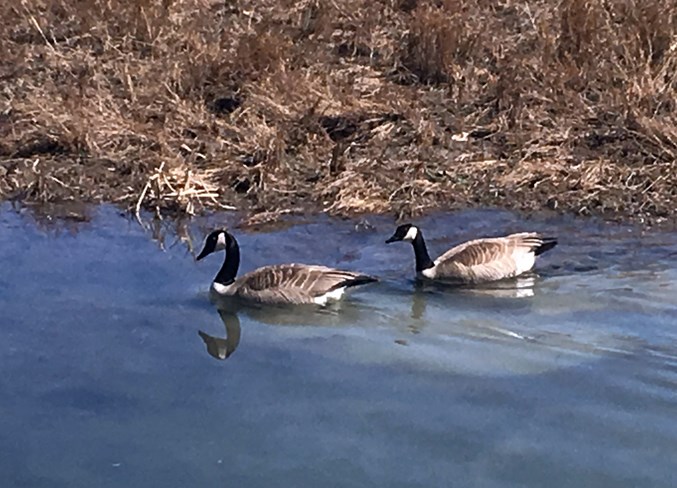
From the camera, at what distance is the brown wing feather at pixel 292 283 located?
8.59 meters

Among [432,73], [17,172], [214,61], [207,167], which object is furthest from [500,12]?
[17,172]

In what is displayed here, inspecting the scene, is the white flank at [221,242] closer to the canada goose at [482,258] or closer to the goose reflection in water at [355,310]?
the goose reflection in water at [355,310]

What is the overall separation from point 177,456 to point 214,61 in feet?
25.5

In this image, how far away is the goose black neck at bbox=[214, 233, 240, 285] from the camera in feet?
29.2

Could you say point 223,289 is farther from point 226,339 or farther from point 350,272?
point 350,272

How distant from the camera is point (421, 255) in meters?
9.18

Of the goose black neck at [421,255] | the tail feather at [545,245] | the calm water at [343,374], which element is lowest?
the calm water at [343,374]

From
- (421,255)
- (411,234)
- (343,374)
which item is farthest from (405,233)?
(343,374)

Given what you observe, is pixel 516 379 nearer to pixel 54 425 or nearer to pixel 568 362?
pixel 568 362

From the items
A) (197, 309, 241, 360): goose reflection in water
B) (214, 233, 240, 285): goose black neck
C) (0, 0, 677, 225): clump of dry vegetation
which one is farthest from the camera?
(0, 0, 677, 225): clump of dry vegetation

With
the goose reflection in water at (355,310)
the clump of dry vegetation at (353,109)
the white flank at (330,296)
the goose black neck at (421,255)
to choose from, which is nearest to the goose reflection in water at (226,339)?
the goose reflection in water at (355,310)

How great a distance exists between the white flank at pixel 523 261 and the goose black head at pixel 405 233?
30.8 inches

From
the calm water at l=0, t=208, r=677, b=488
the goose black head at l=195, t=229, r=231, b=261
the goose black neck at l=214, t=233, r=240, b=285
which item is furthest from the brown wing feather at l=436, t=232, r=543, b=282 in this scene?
the goose black head at l=195, t=229, r=231, b=261

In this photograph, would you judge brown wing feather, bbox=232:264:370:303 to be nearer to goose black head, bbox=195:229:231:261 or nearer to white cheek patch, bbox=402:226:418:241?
goose black head, bbox=195:229:231:261
